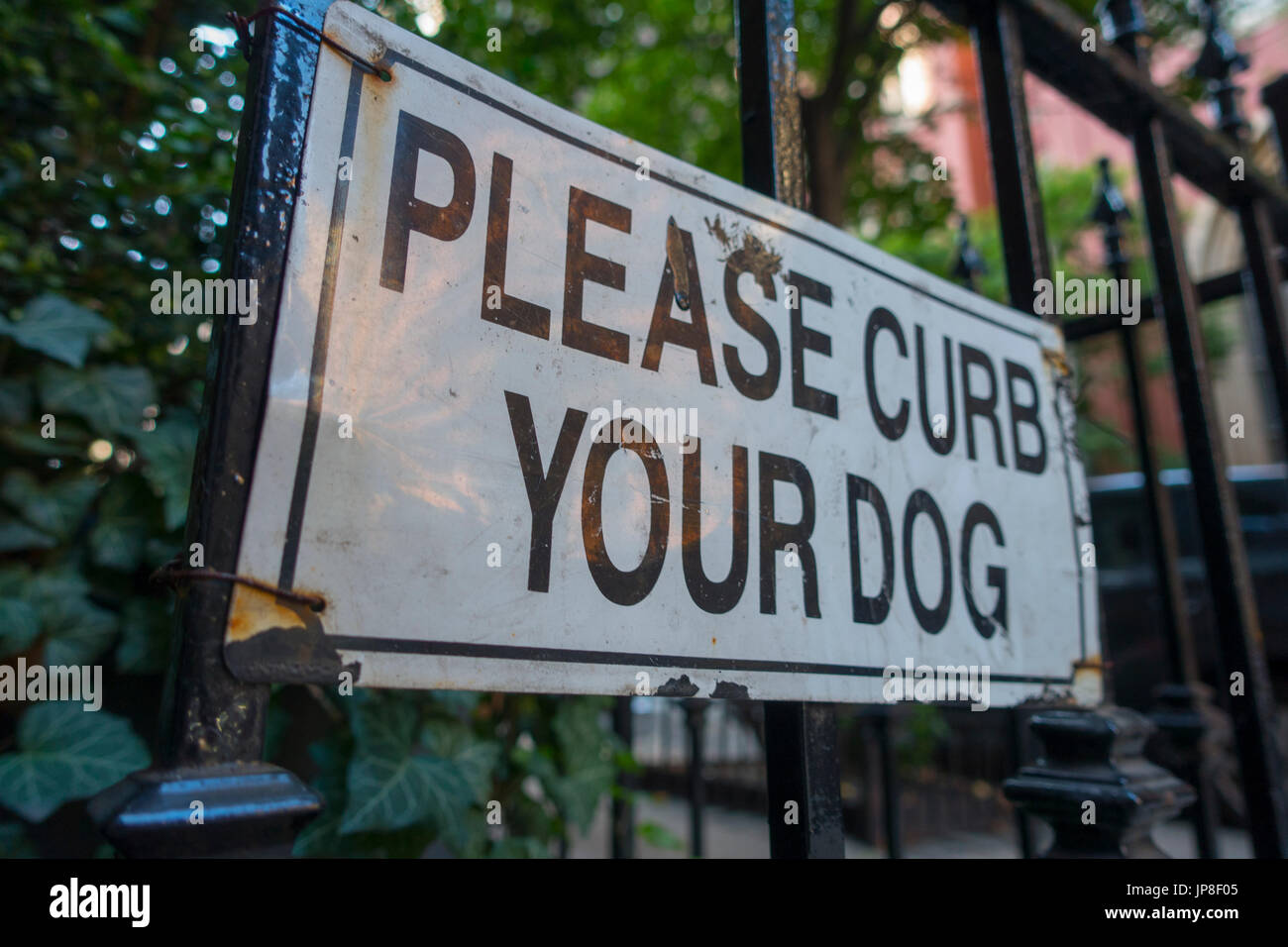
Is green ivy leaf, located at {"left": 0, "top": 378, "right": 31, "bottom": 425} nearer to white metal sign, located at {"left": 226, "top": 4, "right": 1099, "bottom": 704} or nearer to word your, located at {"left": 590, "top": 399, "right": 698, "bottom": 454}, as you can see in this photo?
white metal sign, located at {"left": 226, "top": 4, "right": 1099, "bottom": 704}

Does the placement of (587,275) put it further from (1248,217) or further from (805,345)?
(1248,217)

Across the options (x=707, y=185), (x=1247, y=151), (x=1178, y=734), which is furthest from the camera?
(x=1247, y=151)

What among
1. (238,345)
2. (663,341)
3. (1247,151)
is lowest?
(238,345)

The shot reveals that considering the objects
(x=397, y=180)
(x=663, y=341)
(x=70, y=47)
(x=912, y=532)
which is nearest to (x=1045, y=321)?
(x=912, y=532)

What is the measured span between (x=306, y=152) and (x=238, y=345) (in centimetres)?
22

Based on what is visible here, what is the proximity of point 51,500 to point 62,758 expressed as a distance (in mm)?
633

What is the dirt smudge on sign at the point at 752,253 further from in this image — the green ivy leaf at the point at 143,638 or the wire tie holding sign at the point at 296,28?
the green ivy leaf at the point at 143,638

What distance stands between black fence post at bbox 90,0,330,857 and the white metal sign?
0.07 ft

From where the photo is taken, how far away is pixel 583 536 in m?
0.92

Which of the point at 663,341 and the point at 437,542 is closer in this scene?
the point at 437,542

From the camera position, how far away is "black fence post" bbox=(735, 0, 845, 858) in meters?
1.09

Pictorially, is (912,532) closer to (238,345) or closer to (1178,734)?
(238,345)

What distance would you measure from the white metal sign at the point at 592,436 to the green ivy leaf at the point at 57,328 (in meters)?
1.31

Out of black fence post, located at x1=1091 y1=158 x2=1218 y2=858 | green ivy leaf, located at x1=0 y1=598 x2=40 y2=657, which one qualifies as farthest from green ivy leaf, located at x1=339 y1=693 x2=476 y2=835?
black fence post, located at x1=1091 y1=158 x2=1218 y2=858
